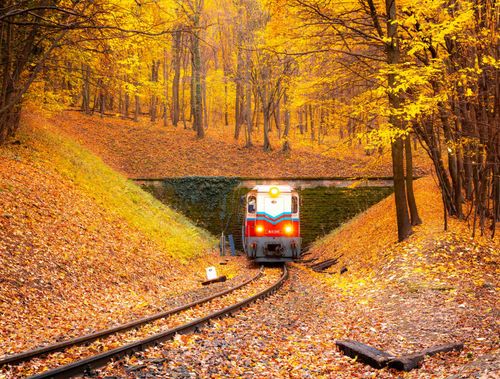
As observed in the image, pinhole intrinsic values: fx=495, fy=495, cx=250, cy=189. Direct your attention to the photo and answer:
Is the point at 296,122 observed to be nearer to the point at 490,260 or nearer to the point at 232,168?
the point at 232,168

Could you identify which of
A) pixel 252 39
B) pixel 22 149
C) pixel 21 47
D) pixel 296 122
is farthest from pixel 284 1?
pixel 296 122

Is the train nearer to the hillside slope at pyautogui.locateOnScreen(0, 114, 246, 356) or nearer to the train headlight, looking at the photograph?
the train headlight

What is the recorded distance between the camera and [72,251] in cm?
1235

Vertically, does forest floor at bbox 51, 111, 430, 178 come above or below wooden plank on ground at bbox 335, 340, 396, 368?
above

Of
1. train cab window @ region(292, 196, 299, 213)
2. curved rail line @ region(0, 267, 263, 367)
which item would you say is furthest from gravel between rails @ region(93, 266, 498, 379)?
train cab window @ region(292, 196, 299, 213)

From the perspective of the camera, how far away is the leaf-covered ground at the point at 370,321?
621 cm

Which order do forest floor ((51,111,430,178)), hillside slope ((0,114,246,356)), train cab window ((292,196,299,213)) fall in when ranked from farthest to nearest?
forest floor ((51,111,430,178)) → train cab window ((292,196,299,213)) → hillside slope ((0,114,246,356))

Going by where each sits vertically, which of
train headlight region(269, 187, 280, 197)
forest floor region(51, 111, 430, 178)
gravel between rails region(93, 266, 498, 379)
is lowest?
gravel between rails region(93, 266, 498, 379)

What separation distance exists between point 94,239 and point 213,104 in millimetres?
50515

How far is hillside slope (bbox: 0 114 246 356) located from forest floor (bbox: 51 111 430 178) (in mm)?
10260

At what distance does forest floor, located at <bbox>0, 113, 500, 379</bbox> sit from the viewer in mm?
6766

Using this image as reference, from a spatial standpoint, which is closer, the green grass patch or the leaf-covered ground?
the leaf-covered ground

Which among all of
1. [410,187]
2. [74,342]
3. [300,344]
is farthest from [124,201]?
[300,344]

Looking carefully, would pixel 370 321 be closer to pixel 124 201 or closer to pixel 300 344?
pixel 300 344
